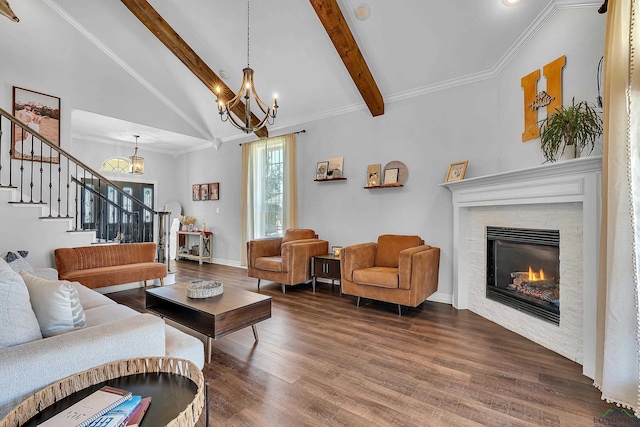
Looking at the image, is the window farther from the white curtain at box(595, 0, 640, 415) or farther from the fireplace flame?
the white curtain at box(595, 0, 640, 415)

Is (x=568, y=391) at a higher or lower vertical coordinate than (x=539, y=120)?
lower

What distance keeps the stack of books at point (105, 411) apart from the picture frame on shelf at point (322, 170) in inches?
162

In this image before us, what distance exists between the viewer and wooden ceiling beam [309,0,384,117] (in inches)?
127

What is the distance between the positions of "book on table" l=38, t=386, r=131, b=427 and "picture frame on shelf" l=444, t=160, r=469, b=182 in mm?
3658

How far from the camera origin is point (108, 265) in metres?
4.17

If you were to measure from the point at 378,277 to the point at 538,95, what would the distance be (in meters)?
2.37

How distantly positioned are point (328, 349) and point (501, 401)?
4.08 ft

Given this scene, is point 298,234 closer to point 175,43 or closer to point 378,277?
point 378,277

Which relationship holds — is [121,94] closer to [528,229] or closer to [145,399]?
[145,399]

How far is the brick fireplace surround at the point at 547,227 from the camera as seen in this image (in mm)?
2125

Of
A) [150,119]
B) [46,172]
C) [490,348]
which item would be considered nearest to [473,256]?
[490,348]

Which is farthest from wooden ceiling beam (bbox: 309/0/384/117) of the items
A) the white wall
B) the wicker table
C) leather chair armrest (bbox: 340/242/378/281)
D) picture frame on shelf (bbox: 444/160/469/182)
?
the wicker table

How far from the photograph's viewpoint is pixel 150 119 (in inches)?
222

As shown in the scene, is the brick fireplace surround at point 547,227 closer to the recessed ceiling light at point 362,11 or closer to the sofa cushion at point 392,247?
the sofa cushion at point 392,247
